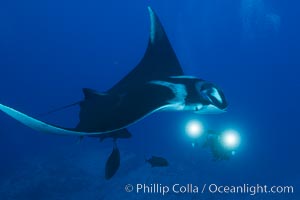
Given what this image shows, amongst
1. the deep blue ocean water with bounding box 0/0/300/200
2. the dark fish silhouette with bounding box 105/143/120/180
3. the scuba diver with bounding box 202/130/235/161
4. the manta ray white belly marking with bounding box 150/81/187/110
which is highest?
the deep blue ocean water with bounding box 0/0/300/200

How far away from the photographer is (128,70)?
2955 cm

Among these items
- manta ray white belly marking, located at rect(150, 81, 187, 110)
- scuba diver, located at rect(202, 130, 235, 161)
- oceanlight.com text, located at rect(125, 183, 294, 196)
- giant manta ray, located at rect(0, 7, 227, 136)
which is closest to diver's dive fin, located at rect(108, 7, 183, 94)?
giant manta ray, located at rect(0, 7, 227, 136)

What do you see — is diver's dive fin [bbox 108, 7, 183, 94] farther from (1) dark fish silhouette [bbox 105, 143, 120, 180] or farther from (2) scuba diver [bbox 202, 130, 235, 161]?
(2) scuba diver [bbox 202, 130, 235, 161]

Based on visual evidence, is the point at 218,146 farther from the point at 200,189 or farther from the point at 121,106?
the point at 200,189

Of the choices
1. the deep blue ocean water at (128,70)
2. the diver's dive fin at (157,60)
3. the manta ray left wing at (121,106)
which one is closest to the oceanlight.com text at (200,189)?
the deep blue ocean water at (128,70)

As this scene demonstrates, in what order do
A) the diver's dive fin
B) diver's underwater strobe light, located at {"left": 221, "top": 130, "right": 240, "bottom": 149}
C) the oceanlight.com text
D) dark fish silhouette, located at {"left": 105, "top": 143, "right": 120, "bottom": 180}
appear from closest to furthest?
dark fish silhouette, located at {"left": 105, "top": 143, "right": 120, "bottom": 180} → the diver's dive fin → diver's underwater strobe light, located at {"left": 221, "top": 130, "right": 240, "bottom": 149} → the oceanlight.com text

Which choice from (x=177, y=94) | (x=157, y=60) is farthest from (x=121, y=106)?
(x=157, y=60)

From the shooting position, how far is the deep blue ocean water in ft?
41.8

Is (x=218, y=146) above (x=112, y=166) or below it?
above

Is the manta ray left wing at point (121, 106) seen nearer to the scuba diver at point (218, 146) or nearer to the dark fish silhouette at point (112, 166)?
the dark fish silhouette at point (112, 166)

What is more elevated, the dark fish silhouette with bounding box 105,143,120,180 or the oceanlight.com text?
the oceanlight.com text

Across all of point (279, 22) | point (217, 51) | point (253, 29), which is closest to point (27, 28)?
point (217, 51)

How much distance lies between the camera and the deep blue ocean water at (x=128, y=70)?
1275 centimetres

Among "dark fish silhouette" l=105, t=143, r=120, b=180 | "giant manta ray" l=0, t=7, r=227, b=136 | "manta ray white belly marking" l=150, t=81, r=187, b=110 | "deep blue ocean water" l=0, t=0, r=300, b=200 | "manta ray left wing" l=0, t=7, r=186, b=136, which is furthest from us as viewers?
"deep blue ocean water" l=0, t=0, r=300, b=200
